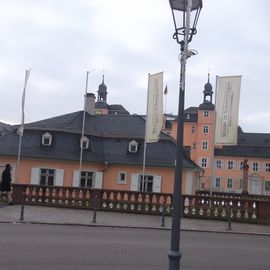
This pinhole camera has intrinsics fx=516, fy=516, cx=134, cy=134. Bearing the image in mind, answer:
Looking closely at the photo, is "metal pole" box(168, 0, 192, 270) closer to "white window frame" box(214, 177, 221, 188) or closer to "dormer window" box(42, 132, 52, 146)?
"dormer window" box(42, 132, 52, 146)

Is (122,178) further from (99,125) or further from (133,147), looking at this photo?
(99,125)

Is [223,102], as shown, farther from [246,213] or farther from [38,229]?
[38,229]

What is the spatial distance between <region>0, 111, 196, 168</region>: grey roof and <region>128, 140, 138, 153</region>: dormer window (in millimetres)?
251

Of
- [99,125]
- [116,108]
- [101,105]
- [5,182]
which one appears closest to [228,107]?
[5,182]

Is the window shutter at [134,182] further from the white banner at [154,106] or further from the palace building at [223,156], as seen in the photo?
the palace building at [223,156]

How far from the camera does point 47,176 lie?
127ft

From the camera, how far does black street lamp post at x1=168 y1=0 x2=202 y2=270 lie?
253 inches

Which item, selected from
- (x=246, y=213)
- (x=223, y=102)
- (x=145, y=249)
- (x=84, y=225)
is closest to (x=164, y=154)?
(x=223, y=102)

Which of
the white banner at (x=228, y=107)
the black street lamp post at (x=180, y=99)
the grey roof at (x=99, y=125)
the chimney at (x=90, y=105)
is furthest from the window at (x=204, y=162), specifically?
the black street lamp post at (x=180, y=99)

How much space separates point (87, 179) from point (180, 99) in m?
33.4

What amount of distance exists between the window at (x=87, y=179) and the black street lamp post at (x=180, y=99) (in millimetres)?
32779

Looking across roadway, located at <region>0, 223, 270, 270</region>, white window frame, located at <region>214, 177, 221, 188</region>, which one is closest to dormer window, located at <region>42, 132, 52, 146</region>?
roadway, located at <region>0, 223, 270, 270</region>

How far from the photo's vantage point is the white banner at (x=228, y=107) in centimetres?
2552

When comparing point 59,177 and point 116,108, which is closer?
point 59,177
